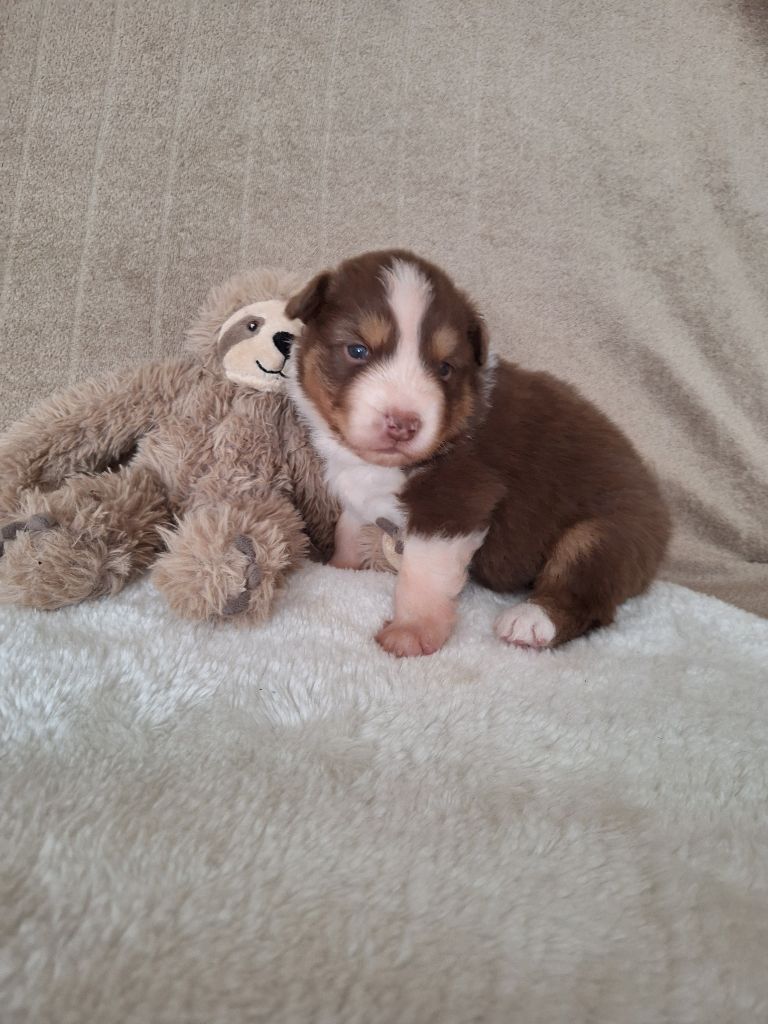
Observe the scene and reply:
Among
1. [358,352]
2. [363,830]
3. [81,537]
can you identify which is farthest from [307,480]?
[363,830]

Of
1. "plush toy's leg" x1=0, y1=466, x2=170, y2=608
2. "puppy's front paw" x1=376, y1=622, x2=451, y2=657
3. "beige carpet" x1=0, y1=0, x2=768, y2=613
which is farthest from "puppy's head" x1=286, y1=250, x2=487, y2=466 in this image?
"beige carpet" x1=0, y1=0, x2=768, y2=613

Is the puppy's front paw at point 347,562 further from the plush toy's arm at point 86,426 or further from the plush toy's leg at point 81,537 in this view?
the plush toy's arm at point 86,426

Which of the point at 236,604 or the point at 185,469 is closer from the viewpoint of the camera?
the point at 236,604

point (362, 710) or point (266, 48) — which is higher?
point (266, 48)

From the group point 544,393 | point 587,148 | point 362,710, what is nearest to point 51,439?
point 362,710

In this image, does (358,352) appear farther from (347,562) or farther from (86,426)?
(86,426)

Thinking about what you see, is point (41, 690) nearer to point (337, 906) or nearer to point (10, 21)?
point (337, 906)

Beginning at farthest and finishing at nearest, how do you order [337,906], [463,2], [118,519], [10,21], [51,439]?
[463,2] < [10,21] < [51,439] < [118,519] < [337,906]

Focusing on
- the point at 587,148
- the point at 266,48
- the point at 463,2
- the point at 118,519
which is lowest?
the point at 118,519
